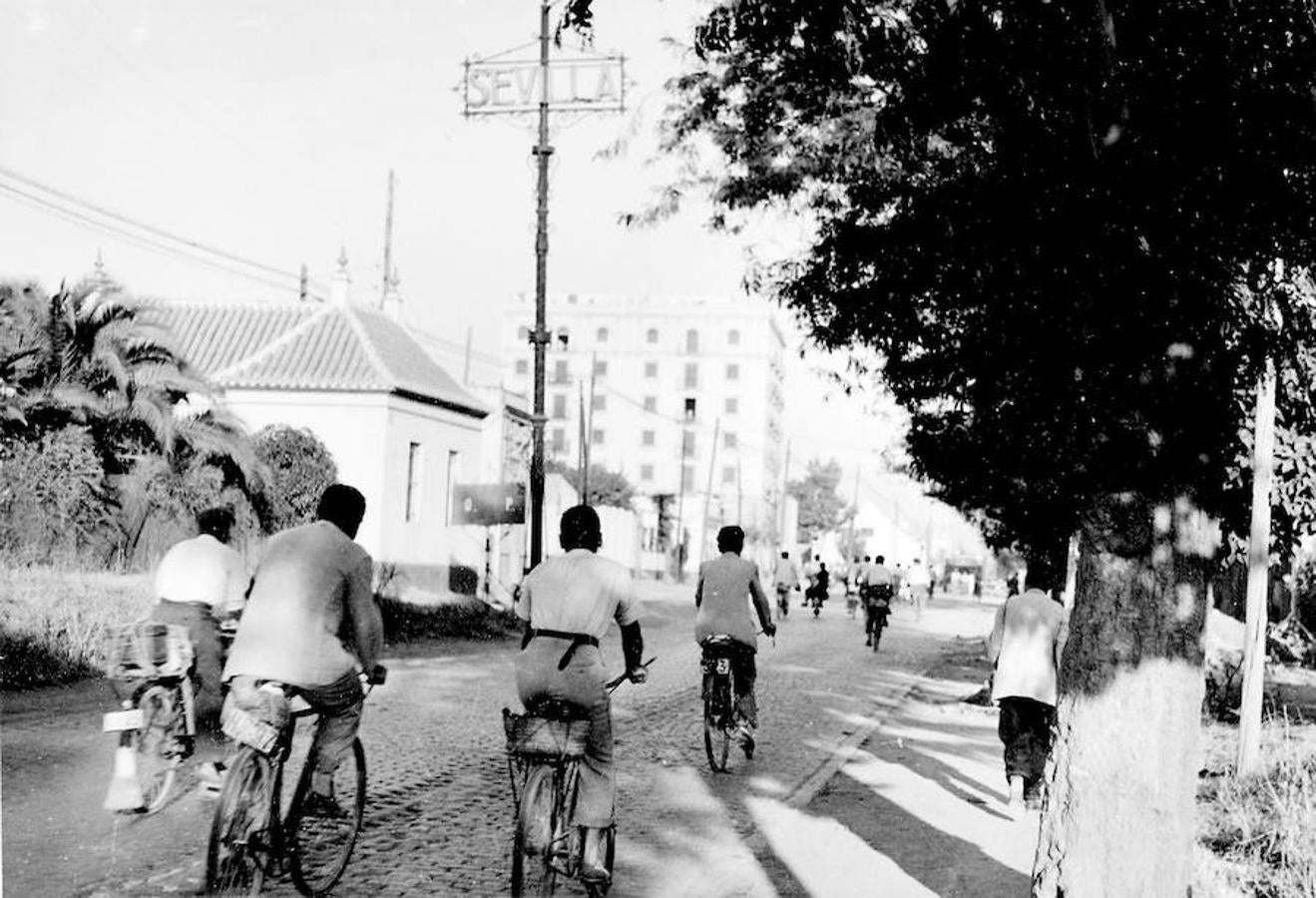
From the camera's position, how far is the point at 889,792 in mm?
10297

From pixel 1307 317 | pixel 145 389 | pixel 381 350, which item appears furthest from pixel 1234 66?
pixel 381 350

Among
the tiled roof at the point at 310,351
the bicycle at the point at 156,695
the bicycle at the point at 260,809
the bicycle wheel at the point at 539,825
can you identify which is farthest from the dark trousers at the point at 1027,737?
the tiled roof at the point at 310,351

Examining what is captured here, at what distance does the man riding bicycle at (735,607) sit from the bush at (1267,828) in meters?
Result: 3.39

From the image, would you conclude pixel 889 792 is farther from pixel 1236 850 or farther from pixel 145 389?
pixel 145 389

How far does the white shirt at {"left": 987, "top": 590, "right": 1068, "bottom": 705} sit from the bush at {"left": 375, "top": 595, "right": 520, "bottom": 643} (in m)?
14.9

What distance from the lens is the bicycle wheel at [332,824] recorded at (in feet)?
Result: 20.2

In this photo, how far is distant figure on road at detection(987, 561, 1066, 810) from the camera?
31.4 ft

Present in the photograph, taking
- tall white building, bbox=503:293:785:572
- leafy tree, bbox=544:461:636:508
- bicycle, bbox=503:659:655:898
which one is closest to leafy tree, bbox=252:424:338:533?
bicycle, bbox=503:659:655:898

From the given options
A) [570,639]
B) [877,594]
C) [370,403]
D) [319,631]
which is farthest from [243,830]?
[370,403]

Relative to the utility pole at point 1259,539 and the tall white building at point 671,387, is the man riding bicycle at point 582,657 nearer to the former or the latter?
the utility pole at point 1259,539

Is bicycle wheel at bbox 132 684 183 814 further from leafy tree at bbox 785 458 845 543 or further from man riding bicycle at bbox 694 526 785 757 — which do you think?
leafy tree at bbox 785 458 845 543

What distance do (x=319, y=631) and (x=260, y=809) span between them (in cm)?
78

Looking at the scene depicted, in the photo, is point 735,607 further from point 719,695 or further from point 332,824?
point 332,824

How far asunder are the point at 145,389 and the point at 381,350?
10800 millimetres
